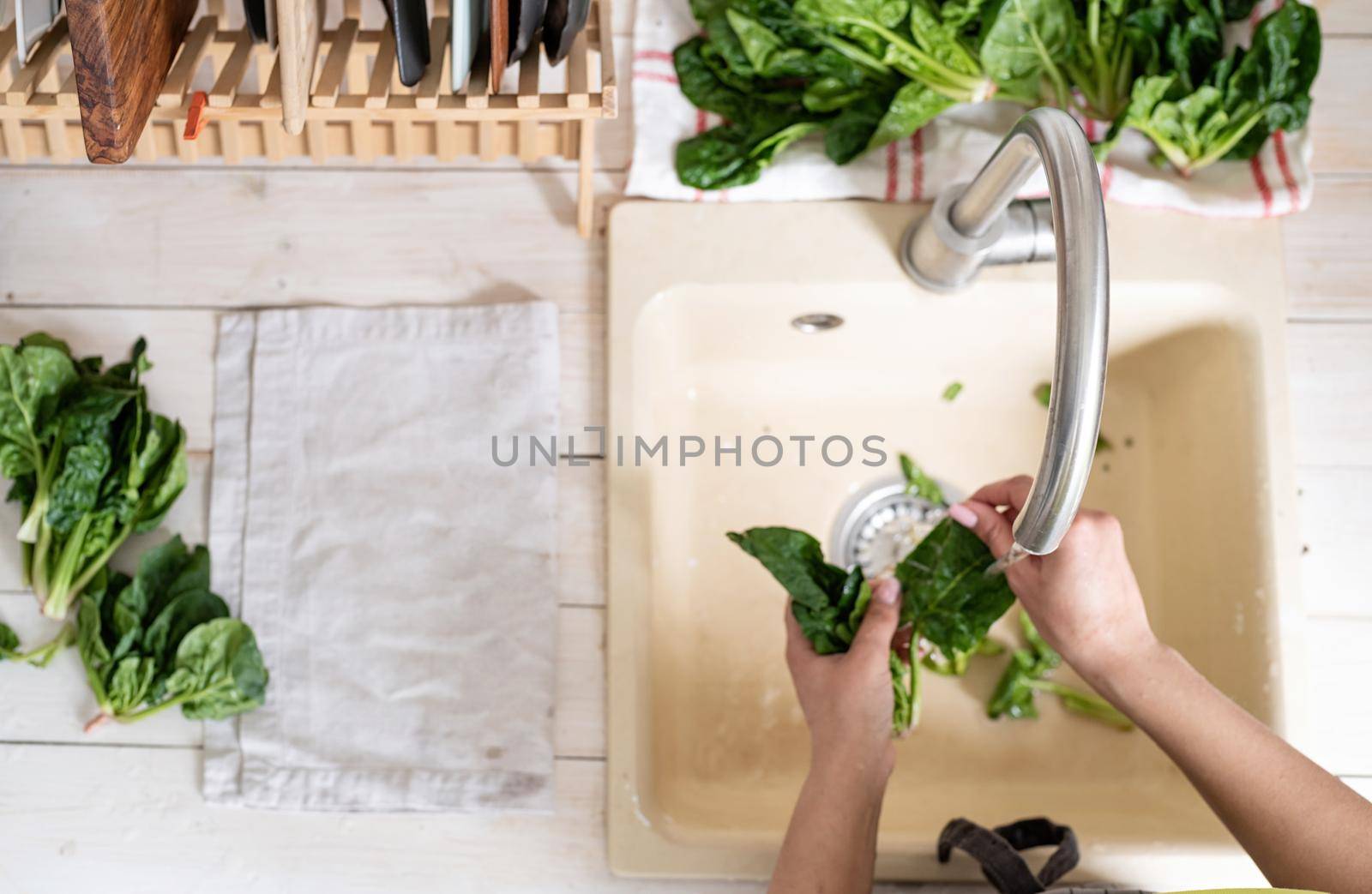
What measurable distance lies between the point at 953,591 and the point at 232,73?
679 mm

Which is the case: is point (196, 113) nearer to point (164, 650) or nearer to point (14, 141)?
point (14, 141)

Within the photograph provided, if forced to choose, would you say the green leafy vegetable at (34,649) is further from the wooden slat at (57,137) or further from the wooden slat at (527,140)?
the wooden slat at (527,140)

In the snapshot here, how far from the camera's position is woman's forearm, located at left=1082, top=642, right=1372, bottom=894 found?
27.8 inches

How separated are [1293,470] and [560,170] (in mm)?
714

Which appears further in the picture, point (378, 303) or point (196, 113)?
point (378, 303)

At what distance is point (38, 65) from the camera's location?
0.73 m

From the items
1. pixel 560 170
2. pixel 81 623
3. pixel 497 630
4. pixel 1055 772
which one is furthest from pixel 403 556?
pixel 1055 772

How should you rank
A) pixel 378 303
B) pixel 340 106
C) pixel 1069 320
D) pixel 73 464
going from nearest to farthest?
pixel 1069 320 < pixel 340 106 < pixel 73 464 < pixel 378 303

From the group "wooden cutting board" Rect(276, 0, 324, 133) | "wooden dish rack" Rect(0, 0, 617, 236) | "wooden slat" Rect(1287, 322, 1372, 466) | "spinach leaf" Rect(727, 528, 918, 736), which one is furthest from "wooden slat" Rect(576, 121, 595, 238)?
"wooden slat" Rect(1287, 322, 1372, 466)

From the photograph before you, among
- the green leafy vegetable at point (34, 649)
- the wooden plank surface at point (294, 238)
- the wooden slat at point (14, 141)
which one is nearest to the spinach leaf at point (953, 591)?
the wooden plank surface at point (294, 238)

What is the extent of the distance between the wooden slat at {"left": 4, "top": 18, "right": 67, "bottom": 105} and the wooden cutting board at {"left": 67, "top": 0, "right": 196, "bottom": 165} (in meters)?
0.07

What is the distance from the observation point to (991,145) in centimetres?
94

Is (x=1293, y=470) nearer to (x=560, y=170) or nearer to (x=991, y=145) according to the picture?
(x=991, y=145)

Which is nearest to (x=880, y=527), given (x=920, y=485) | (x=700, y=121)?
(x=920, y=485)
